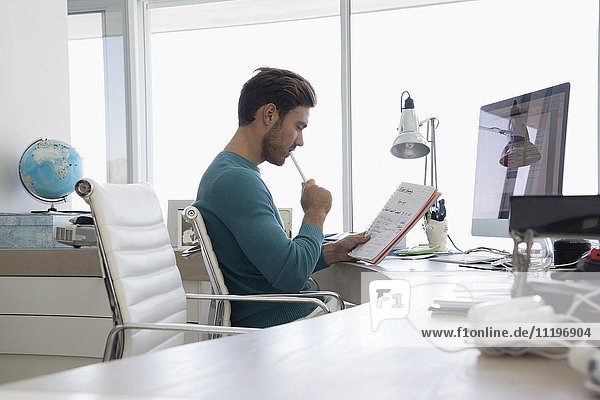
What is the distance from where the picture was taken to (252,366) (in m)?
0.59

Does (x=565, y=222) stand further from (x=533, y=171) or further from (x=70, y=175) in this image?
(x=70, y=175)

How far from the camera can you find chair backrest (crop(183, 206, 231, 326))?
1.75m

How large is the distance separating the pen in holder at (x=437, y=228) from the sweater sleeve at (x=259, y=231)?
75cm

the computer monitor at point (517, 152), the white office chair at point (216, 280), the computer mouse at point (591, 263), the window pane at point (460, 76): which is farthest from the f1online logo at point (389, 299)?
the window pane at point (460, 76)

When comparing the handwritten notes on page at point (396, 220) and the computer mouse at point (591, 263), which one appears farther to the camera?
the handwritten notes on page at point (396, 220)

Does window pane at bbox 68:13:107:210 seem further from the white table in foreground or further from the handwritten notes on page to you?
the white table in foreground

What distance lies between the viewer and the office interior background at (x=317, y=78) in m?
3.59

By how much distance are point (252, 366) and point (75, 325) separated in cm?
217

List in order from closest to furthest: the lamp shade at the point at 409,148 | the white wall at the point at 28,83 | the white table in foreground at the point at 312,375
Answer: the white table in foreground at the point at 312,375
the lamp shade at the point at 409,148
the white wall at the point at 28,83

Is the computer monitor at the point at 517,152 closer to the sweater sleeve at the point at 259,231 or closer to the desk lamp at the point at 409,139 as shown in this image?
the desk lamp at the point at 409,139

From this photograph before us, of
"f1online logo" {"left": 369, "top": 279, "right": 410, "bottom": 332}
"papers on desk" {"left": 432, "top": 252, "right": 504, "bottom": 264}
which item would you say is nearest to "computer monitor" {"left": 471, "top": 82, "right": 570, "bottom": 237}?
"papers on desk" {"left": 432, "top": 252, "right": 504, "bottom": 264}

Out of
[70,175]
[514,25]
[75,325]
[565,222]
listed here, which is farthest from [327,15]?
[565,222]

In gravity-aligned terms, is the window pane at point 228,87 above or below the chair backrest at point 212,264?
above

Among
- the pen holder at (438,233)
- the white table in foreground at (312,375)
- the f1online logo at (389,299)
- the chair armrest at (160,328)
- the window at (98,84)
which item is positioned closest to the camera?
the white table in foreground at (312,375)
